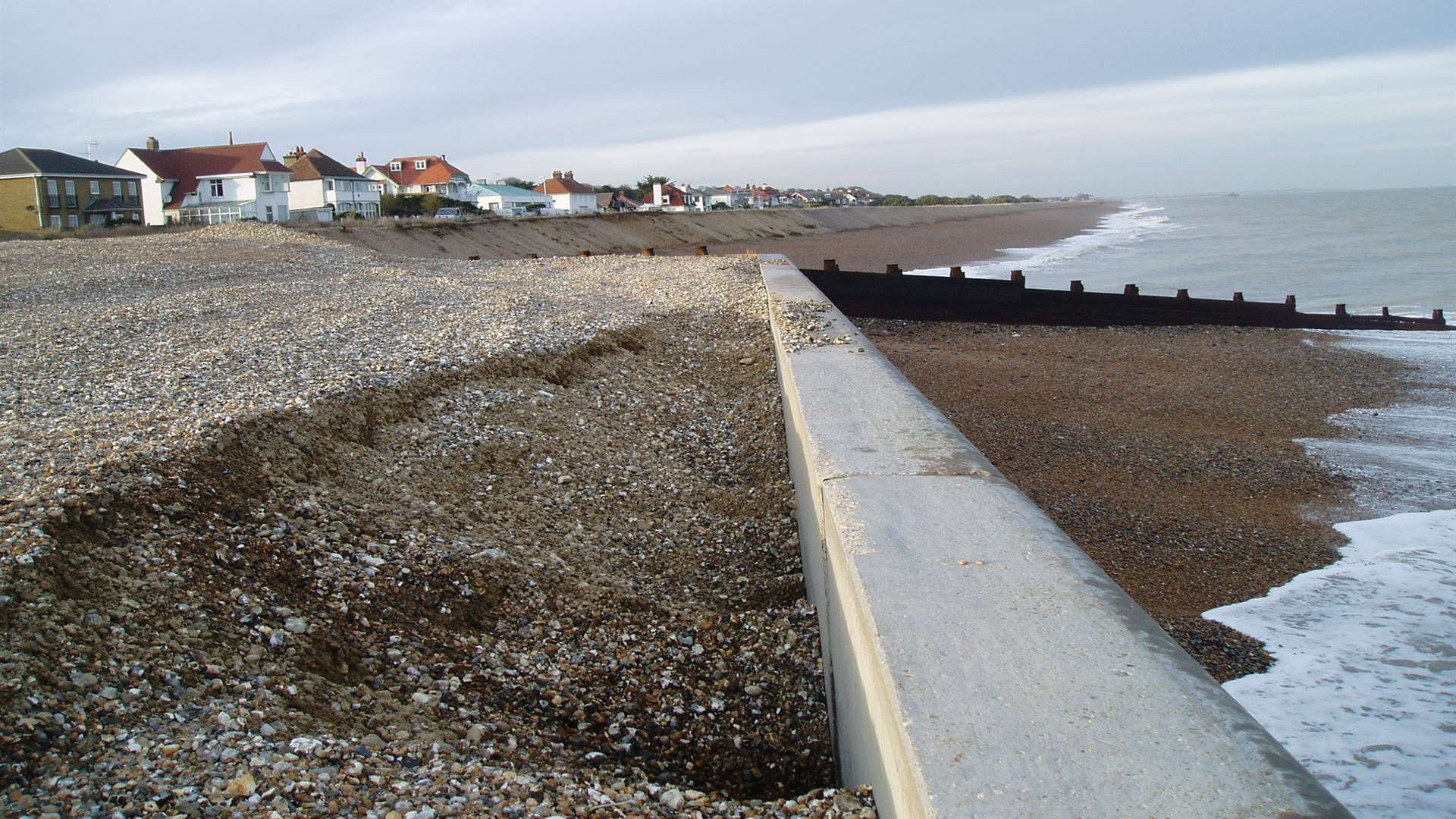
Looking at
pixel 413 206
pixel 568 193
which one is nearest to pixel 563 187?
pixel 568 193

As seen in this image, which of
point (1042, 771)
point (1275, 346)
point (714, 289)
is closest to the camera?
point (1042, 771)

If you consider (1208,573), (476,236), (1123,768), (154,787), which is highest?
(476,236)

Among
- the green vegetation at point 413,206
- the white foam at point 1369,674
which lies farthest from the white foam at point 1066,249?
the green vegetation at point 413,206

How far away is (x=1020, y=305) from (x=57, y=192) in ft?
145

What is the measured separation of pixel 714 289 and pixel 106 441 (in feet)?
32.7

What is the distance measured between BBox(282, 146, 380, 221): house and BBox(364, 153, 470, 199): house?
2121 cm

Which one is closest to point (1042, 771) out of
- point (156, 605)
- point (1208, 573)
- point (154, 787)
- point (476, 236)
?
point (154, 787)

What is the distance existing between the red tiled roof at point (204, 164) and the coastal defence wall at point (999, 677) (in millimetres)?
51032

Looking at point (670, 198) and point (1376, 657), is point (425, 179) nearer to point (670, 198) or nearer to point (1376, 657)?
point (670, 198)

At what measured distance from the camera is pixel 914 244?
48188 mm

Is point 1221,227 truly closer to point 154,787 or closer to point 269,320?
point 269,320

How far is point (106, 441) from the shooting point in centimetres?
472

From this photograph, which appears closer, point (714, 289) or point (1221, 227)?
point (714, 289)

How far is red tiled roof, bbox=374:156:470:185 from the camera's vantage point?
261ft
